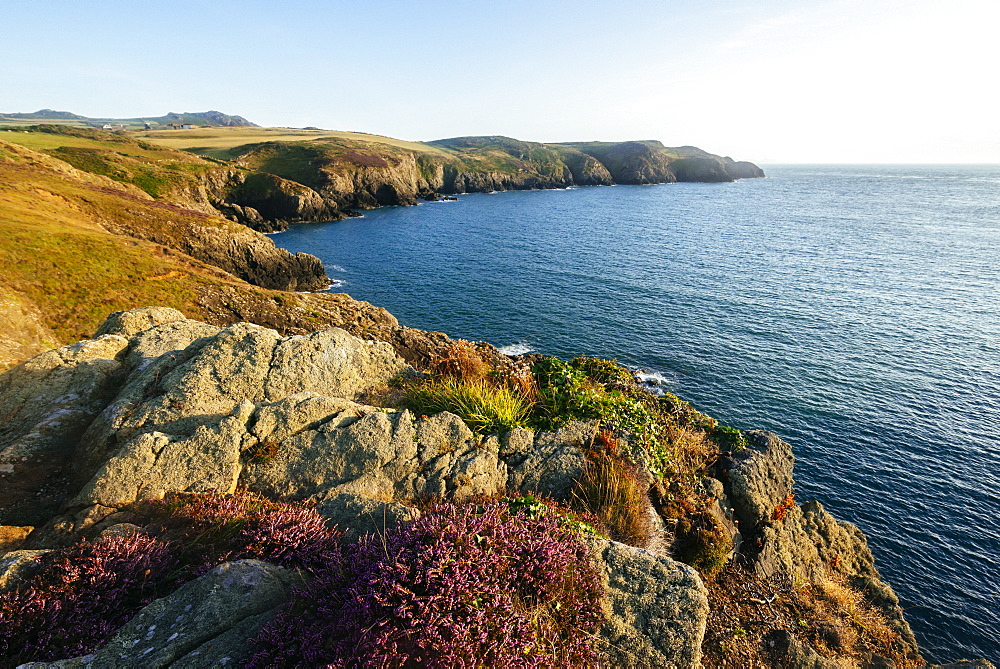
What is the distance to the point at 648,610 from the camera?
21.9ft

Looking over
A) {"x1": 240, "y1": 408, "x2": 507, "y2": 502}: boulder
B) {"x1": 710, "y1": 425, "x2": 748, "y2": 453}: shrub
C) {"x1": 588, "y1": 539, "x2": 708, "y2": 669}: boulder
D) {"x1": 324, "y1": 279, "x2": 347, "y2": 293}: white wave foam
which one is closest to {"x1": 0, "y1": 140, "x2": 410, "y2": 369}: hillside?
{"x1": 324, "y1": 279, "x2": 347, "y2": 293}: white wave foam

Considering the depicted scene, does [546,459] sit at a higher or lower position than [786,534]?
higher

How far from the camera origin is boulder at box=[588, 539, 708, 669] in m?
6.31

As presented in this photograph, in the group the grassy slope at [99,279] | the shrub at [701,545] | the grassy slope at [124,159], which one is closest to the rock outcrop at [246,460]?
the shrub at [701,545]

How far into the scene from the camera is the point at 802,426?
101 ft

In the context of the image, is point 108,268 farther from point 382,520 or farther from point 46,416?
point 382,520

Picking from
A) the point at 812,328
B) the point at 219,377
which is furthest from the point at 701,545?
the point at 812,328

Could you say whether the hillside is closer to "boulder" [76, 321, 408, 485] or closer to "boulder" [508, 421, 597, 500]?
"boulder" [76, 321, 408, 485]

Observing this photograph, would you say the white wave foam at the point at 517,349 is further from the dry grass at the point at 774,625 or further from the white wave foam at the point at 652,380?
the dry grass at the point at 774,625

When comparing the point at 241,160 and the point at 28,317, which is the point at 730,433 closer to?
the point at 28,317

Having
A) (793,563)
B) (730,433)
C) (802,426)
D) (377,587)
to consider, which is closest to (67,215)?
(377,587)

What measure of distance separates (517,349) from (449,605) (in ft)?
117

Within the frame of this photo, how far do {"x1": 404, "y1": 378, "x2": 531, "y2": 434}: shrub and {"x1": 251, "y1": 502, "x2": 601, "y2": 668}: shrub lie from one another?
194 inches

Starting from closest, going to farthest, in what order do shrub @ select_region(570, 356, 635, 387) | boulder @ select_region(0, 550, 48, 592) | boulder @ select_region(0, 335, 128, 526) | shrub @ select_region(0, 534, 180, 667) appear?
shrub @ select_region(0, 534, 180, 667) → boulder @ select_region(0, 550, 48, 592) → boulder @ select_region(0, 335, 128, 526) → shrub @ select_region(570, 356, 635, 387)
